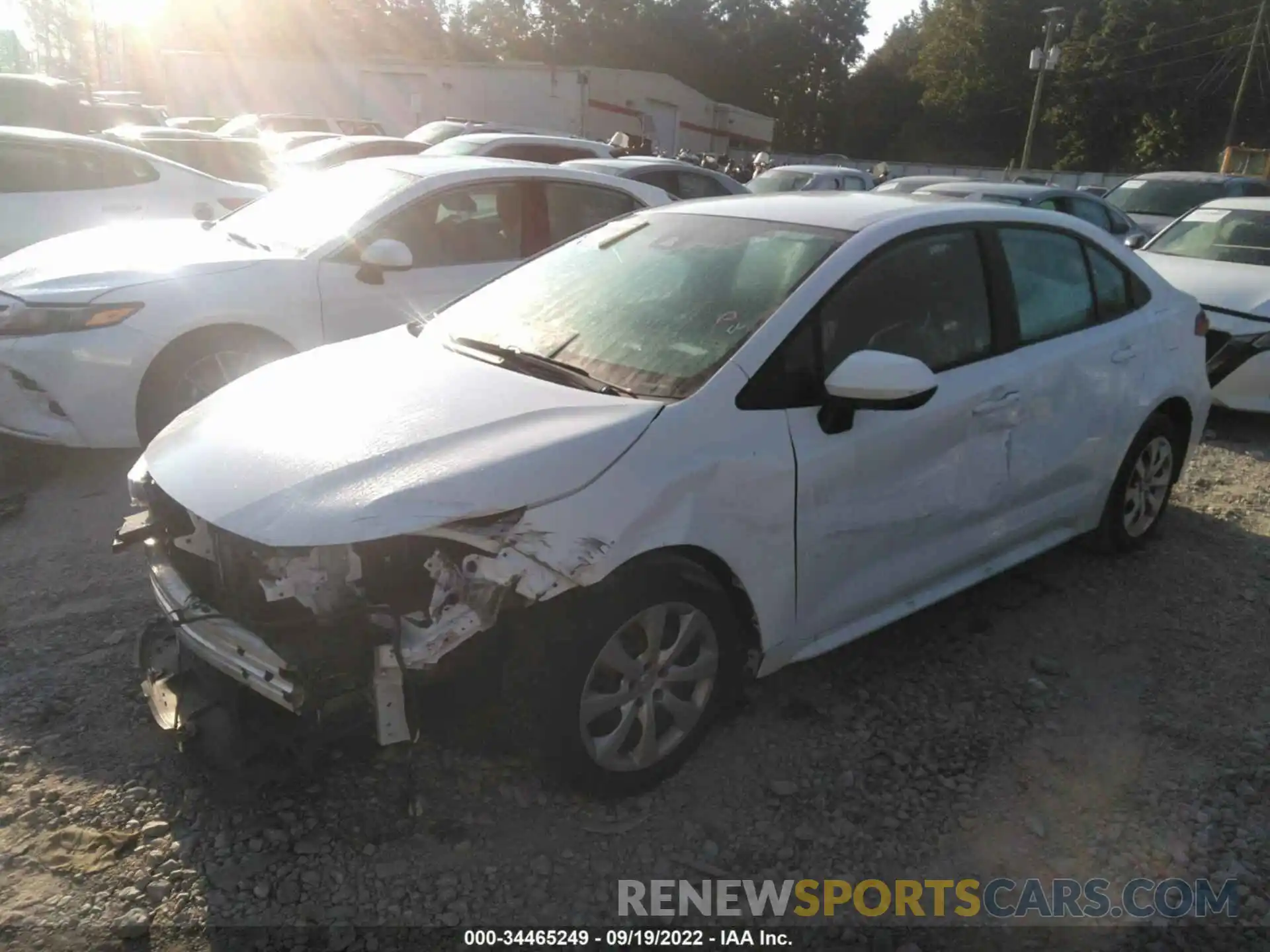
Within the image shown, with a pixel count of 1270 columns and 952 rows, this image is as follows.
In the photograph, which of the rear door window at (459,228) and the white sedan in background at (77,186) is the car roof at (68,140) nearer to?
the white sedan in background at (77,186)

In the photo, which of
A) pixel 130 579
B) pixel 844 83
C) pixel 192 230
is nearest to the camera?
pixel 130 579

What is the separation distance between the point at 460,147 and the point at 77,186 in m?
4.22

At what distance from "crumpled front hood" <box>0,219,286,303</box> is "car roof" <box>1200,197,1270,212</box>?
24.9 feet

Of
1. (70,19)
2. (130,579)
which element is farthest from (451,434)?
(70,19)

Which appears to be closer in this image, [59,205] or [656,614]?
[656,614]

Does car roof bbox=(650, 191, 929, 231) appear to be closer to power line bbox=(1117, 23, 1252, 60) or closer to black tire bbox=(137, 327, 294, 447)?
black tire bbox=(137, 327, 294, 447)

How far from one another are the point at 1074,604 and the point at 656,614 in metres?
2.39

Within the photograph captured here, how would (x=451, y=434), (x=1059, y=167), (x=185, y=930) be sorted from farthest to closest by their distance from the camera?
(x=1059, y=167) < (x=451, y=434) < (x=185, y=930)

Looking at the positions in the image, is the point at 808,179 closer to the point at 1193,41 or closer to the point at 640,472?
the point at 640,472

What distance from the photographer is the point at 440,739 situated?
2.75 meters

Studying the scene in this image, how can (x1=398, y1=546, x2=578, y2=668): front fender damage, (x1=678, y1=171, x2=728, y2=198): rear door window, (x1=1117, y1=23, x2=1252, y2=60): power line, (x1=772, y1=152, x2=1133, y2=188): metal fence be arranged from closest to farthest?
(x1=398, y1=546, x2=578, y2=668): front fender damage
(x1=678, y1=171, x2=728, y2=198): rear door window
(x1=772, y1=152, x2=1133, y2=188): metal fence
(x1=1117, y1=23, x2=1252, y2=60): power line

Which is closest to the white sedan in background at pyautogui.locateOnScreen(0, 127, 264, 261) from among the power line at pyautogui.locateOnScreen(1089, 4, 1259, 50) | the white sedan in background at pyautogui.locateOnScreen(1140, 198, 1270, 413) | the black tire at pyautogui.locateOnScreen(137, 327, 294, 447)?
the black tire at pyautogui.locateOnScreen(137, 327, 294, 447)

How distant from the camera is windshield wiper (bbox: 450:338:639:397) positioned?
3.08 meters

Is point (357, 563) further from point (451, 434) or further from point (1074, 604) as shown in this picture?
point (1074, 604)
